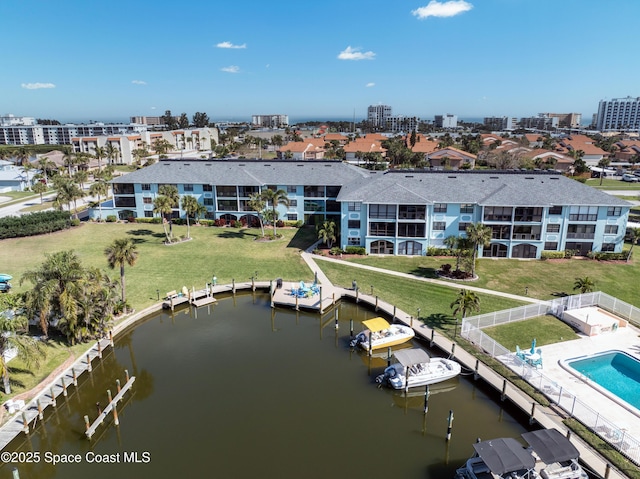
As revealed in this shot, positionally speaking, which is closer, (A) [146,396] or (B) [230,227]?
(A) [146,396]

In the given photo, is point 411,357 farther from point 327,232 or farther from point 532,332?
point 327,232

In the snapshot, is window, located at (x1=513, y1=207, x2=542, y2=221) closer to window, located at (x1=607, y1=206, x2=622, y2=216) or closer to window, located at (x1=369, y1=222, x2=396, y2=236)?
window, located at (x1=607, y1=206, x2=622, y2=216)

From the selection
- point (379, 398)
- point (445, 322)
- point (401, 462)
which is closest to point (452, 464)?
point (401, 462)

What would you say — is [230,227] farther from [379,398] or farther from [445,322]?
[379,398]

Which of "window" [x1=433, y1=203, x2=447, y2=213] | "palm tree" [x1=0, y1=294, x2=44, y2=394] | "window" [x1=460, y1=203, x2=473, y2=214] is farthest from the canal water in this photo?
"window" [x1=460, y1=203, x2=473, y2=214]

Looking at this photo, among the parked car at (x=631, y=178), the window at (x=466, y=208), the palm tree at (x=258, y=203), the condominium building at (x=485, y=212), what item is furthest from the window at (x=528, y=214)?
the parked car at (x=631, y=178)

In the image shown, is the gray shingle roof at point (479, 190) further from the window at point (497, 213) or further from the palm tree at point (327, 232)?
the palm tree at point (327, 232)
